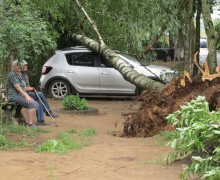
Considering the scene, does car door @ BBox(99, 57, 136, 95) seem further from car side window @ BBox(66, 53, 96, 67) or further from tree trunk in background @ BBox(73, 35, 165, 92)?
tree trunk in background @ BBox(73, 35, 165, 92)

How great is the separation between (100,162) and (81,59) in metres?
9.87

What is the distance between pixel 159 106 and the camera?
9.91 m

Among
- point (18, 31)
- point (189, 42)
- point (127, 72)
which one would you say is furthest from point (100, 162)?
point (189, 42)

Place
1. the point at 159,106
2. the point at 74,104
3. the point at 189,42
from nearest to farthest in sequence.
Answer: the point at 159,106, the point at 189,42, the point at 74,104

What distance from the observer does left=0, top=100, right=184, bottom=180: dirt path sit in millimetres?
5914

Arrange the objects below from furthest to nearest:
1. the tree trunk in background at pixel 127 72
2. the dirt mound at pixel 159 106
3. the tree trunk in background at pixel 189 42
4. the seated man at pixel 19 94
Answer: the tree trunk in background at pixel 189 42 < the tree trunk in background at pixel 127 72 < the seated man at pixel 19 94 < the dirt mound at pixel 159 106

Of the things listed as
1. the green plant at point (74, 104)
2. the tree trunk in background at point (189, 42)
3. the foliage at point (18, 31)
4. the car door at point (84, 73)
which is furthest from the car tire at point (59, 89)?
the foliage at point (18, 31)

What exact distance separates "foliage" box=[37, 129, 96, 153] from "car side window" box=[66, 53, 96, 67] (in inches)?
263

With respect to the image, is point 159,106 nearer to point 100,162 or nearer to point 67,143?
point 67,143

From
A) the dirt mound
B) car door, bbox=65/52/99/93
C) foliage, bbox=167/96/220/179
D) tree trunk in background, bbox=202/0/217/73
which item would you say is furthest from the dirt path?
car door, bbox=65/52/99/93

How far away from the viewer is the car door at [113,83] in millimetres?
15875

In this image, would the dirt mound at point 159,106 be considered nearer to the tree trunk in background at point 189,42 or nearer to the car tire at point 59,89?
the tree trunk in background at point 189,42

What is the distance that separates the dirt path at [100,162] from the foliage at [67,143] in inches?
5.7

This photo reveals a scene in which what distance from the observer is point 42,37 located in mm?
8055
